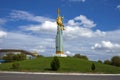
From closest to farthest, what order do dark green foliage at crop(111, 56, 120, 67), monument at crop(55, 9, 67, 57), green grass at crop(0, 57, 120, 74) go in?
green grass at crop(0, 57, 120, 74) < monument at crop(55, 9, 67, 57) < dark green foliage at crop(111, 56, 120, 67)

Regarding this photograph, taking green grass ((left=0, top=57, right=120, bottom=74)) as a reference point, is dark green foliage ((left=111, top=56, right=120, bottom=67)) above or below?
above

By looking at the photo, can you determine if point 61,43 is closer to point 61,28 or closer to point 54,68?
point 61,28

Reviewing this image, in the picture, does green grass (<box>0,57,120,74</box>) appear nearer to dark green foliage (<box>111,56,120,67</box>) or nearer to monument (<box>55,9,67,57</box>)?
monument (<box>55,9,67,57</box>)

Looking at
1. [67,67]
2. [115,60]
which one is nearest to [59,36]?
[67,67]

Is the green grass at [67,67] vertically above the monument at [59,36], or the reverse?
the monument at [59,36]

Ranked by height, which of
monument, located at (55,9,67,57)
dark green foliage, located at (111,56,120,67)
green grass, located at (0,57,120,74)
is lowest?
green grass, located at (0,57,120,74)

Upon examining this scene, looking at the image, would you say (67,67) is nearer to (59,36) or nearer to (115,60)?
(59,36)

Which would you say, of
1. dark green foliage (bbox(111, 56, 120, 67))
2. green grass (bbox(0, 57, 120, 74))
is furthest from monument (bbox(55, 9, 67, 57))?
dark green foliage (bbox(111, 56, 120, 67))

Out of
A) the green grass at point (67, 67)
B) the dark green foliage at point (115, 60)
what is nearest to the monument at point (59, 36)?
the green grass at point (67, 67)

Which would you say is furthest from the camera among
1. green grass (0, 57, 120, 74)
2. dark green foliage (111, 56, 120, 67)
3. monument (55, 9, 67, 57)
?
dark green foliage (111, 56, 120, 67)

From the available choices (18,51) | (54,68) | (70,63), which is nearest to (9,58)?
(18,51)

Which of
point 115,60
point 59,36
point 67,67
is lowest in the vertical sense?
point 67,67

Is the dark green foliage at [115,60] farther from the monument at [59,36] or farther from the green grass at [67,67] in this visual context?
the green grass at [67,67]

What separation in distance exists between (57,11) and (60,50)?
34.0 feet
